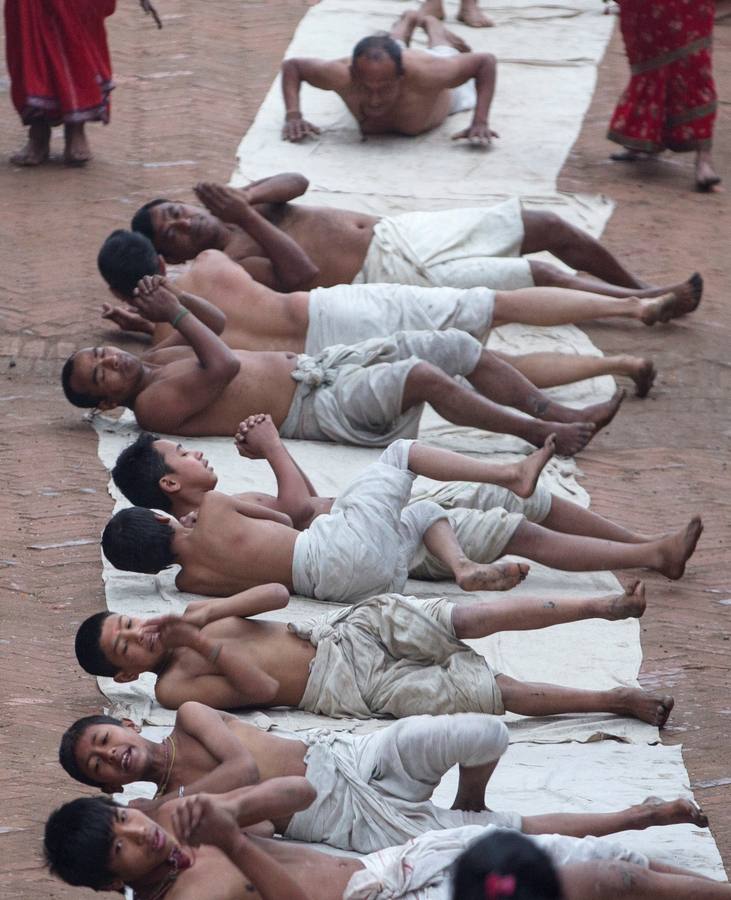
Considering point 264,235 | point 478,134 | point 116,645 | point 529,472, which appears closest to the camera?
point 116,645

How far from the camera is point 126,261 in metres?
5.95

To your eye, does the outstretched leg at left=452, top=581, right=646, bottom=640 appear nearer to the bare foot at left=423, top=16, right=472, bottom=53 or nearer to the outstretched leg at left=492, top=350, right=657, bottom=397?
the outstretched leg at left=492, top=350, right=657, bottom=397

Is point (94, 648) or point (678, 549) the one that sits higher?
point (94, 648)

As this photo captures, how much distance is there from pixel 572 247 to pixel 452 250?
0.56 meters

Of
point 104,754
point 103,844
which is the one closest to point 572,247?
point 104,754

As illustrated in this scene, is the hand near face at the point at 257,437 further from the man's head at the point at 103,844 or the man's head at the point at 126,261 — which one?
the man's head at the point at 103,844

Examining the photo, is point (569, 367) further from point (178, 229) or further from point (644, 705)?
point (644, 705)

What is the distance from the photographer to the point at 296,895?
327cm

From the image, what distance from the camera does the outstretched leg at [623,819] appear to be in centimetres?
362

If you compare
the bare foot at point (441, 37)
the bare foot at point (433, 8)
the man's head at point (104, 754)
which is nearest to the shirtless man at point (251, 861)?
the man's head at point (104, 754)

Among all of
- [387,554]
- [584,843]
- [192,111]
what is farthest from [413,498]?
[192,111]

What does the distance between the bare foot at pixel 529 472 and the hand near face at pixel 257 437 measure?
75cm

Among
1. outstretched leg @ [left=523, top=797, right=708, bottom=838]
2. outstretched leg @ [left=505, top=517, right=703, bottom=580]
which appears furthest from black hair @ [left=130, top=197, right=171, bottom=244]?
outstretched leg @ [left=523, top=797, right=708, bottom=838]

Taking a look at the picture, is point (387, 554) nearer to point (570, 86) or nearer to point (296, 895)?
point (296, 895)
